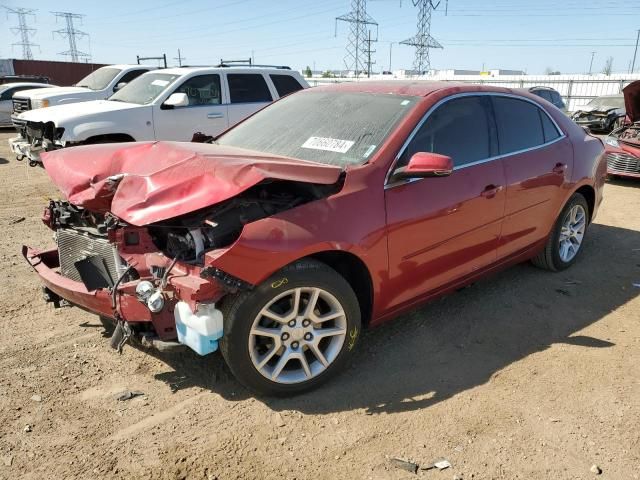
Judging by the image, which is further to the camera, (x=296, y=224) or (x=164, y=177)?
(x=164, y=177)

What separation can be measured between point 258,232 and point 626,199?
7850 millimetres

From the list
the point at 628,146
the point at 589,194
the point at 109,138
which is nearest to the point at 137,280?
the point at 589,194

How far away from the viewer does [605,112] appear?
1777 centimetres

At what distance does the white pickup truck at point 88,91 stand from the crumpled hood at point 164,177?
8991 millimetres

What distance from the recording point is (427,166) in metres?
3.04

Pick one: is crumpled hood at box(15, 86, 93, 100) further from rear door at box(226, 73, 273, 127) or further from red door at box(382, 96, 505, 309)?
red door at box(382, 96, 505, 309)

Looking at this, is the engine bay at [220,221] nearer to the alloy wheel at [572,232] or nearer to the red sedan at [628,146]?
the alloy wheel at [572,232]

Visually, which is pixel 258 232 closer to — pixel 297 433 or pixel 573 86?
pixel 297 433

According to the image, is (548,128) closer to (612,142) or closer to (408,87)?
(408,87)

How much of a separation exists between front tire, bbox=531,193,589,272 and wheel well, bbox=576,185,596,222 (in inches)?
2.0

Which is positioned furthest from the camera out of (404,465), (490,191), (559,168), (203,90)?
(203,90)

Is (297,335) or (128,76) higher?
(128,76)

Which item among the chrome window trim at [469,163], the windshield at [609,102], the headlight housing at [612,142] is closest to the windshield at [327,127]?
the chrome window trim at [469,163]

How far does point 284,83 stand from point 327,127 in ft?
21.0
